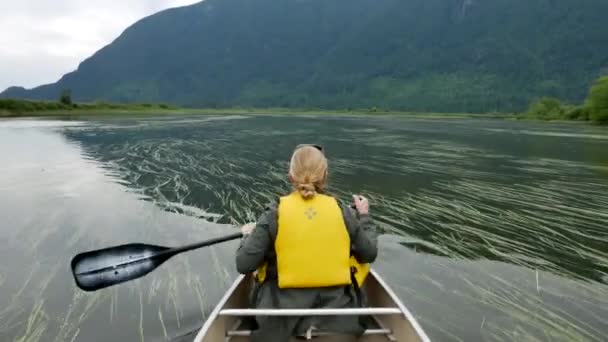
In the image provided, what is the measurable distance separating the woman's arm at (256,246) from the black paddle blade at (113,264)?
7.47ft

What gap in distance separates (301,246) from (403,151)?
2238cm

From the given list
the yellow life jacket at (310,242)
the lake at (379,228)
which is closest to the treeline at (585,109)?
the lake at (379,228)

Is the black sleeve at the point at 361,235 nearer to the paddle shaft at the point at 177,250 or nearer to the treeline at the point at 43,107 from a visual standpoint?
the paddle shaft at the point at 177,250

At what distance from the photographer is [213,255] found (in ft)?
28.0

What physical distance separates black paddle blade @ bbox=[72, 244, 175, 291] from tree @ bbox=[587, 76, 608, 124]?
70.4m

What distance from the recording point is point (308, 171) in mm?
4168

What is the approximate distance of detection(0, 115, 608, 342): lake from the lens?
19.9 ft

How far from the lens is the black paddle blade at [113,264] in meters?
5.69

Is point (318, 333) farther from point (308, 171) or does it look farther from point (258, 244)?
point (308, 171)

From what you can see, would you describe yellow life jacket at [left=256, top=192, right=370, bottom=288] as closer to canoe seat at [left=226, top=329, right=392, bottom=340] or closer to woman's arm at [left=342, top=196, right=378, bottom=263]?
woman's arm at [left=342, top=196, right=378, bottom=263]

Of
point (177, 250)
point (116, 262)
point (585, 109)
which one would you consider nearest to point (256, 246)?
point (177, 250)

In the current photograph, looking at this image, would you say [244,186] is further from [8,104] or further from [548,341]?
[8,104]

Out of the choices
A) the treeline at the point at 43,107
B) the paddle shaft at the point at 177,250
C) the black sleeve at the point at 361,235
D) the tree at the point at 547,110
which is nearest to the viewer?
the black sleeve at the point at 361,235

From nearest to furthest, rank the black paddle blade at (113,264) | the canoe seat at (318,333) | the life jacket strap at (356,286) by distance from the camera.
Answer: the canoe seat at (318,333) → the life jacket strap at (356,286) → the black paddle blade at (113,264)
